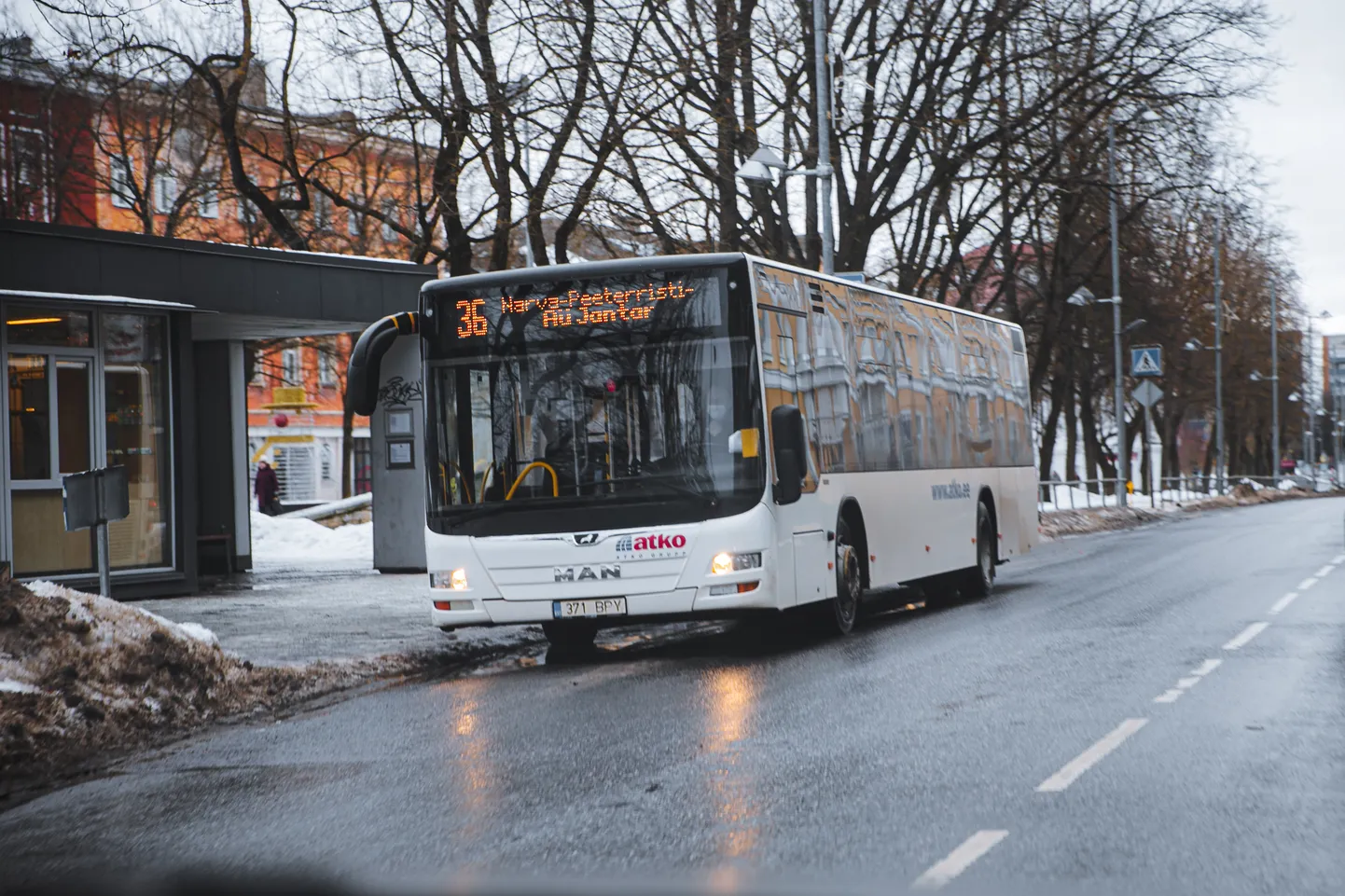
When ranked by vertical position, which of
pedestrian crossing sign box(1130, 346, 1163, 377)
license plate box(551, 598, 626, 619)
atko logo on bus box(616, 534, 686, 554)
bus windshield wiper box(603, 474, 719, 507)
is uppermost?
pedestrian crossing sign box(1130, 346, 1163, 377)

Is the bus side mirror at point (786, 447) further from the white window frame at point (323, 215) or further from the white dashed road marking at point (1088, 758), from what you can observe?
the white window frame at point (323, 215)

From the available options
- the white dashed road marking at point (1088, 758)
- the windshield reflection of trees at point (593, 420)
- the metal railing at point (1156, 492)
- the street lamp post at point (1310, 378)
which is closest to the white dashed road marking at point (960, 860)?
the white dashed road marking at point (1088, 758)

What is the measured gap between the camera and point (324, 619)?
56.0ft

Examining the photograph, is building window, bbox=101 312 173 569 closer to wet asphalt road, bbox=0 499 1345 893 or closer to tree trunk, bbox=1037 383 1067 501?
Result: wet asphalt road, bbox=0 499 1345 893

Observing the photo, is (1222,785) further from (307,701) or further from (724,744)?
(307,701)

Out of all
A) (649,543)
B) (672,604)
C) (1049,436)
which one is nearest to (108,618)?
(649,543)

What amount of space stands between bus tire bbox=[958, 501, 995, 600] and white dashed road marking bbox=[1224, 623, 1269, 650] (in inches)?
205

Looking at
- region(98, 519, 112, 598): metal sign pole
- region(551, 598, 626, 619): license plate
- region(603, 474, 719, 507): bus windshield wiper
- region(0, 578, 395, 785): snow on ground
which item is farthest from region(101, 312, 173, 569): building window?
region(603, 474, 719, 507): bus windshield wiper

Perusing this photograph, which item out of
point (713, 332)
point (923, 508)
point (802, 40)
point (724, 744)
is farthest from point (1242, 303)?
point (724, 744)

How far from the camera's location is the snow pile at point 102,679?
10258 mm

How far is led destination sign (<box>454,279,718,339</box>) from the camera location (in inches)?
534

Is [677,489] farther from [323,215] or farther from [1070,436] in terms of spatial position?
[1070,436]

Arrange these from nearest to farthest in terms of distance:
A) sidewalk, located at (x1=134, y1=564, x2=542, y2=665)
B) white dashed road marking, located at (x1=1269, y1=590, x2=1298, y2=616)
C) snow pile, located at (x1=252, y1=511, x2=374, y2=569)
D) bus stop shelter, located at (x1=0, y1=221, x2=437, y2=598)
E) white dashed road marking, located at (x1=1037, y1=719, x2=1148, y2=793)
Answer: white dashed road marking, located at (x1=1037, y1=719, x2=1148, y2=793) → sidewalk, located at (x1=134, y1=564, x2=542, y2=665) → white dashed road marking, located at (x1=1269, y1=590, x2=1298, y2=616) → bus stop shelter, located at (x1=0, y1=221, x2=437, y2=598) → snow pile, located at (x1=252, y1=511, x2=374, y2=569)

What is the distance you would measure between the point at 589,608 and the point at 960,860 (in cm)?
738
